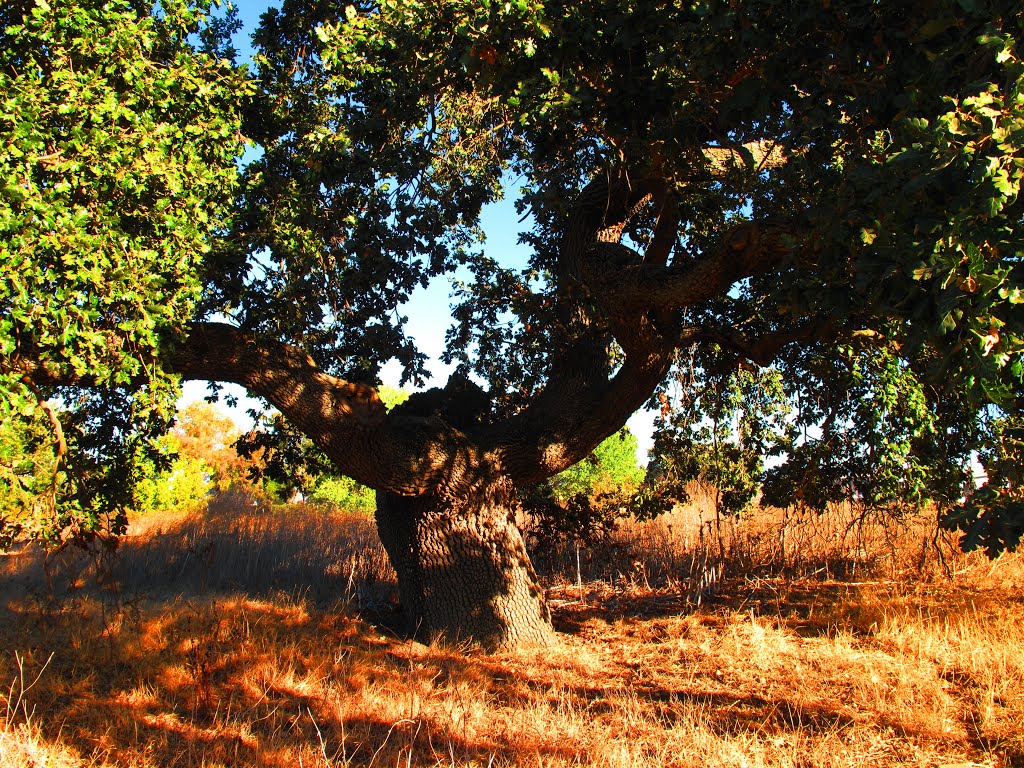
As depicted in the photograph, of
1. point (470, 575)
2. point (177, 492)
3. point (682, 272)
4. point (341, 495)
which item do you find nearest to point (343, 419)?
point (470, 575)

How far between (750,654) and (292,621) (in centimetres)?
427

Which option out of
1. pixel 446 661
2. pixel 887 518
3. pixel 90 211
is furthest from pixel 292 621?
pixel 887 518

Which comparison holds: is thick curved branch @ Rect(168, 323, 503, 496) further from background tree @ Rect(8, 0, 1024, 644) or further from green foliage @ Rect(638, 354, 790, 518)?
green foliage @ Rect(638, 354, 790, 518)

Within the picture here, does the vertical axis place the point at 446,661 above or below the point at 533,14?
below

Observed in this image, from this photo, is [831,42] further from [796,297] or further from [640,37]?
[796,297]

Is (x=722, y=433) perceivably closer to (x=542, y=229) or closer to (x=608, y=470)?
(x=542, y=229)

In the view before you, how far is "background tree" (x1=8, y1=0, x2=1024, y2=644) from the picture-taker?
2428 millimetres

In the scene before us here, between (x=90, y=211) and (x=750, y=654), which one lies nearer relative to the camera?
(x=90, y=211)

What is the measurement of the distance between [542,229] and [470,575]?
4420mm

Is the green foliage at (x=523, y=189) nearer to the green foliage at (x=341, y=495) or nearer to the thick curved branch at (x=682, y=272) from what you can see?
the thick curved branch at (x=682, y=272)

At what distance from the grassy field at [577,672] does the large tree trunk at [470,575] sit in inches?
10.3

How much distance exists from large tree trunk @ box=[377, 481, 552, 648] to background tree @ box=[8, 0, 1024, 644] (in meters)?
0.03

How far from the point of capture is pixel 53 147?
407cm

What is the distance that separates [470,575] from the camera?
6.69 metres
